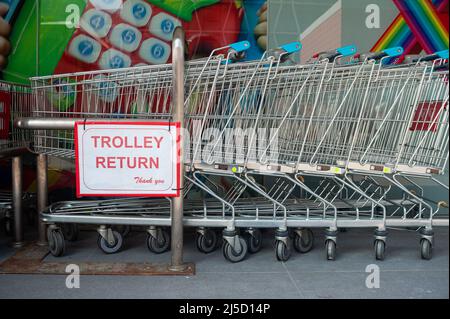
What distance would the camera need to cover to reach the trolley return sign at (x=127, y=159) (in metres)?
3.90

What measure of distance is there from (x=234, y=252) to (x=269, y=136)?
1079 mm

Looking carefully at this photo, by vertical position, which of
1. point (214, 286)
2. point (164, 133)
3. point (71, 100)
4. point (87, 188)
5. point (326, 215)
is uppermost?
point (71, 100)

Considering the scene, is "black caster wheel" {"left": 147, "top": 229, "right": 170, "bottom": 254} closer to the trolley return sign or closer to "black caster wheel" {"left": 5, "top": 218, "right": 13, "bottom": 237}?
the trolley return sign

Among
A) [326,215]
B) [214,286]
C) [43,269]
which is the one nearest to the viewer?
[214,286]

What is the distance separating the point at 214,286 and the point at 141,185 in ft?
3.08

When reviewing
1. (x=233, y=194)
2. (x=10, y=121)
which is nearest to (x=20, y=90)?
(x=10, y=121)

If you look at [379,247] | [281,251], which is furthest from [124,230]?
[379,247]

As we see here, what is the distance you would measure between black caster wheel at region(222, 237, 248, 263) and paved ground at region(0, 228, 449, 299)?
2.3 inches

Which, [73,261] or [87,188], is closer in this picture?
[87,188]

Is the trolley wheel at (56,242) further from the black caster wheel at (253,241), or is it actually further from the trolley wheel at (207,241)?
the black caster wheel at (253,241)
